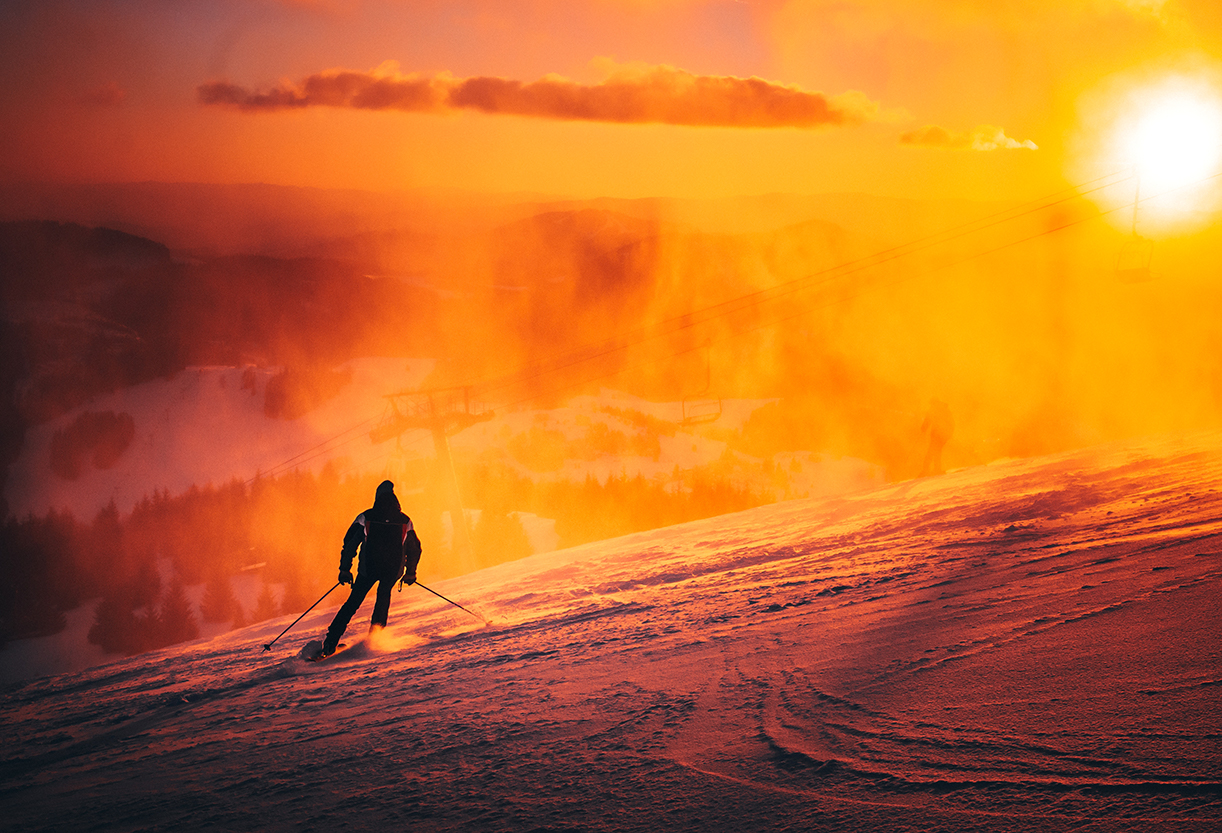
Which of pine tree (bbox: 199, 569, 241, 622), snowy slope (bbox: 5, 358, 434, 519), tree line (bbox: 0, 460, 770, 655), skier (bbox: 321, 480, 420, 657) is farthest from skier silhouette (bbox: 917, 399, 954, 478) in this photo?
snowy slope (bbox: 5, 358, 434, 519)

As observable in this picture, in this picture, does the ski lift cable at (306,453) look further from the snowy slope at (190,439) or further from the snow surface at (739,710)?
the snow surface at (739,710)

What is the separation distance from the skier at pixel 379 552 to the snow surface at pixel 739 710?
0.49 meters

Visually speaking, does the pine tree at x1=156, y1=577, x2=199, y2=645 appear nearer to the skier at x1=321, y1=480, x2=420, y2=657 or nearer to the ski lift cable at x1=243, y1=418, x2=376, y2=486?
the skier at x1=321, y1=480, x2=420, y2=657

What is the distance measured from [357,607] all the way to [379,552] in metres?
0.65

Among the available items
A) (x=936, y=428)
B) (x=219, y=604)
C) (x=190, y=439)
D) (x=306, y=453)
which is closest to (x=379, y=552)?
(x=936, y=428)

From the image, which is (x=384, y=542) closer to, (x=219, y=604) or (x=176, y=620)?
(x=176, y=620)

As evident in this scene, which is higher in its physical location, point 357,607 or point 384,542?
point 384,542

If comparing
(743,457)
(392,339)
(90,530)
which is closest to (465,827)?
(90,530)

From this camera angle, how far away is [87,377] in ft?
330

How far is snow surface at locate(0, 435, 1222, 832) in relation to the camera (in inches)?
116

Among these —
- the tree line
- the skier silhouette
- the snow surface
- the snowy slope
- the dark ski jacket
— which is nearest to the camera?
the snow surface

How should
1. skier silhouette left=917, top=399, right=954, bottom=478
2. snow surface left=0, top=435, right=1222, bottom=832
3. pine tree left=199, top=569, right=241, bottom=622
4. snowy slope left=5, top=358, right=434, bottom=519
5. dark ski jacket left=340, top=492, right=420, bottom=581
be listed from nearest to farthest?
snow surface left=0, top=435, right=1222, bottom=832, dark ski jacket left=340, top=492, right=420, bottom=581, skier silhouette left=917, top=399, right=954, bottom=478, pine tree left=199, top=569, right=241, bottom=622, snowy slope left=5, top=358, right=434, bottom=519

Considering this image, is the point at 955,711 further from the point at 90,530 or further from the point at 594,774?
the point at 90,530

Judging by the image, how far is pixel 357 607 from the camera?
7.68 metres
